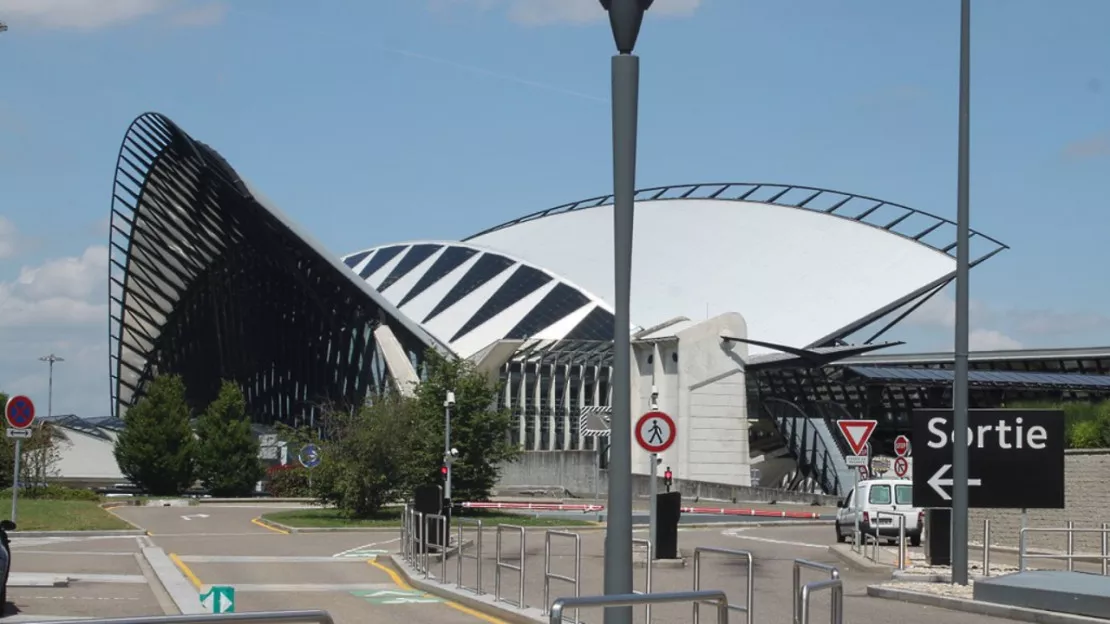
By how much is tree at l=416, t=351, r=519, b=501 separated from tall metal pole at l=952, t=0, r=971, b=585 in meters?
27.1

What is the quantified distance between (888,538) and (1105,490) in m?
4.90

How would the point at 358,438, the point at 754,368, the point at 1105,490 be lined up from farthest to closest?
the point at 754,368 → the point at 358,438 → the point at 1105,490

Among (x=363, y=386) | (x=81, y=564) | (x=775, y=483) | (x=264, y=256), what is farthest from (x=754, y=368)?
(x=81, y=564)

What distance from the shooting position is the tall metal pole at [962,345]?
19516 millimetres

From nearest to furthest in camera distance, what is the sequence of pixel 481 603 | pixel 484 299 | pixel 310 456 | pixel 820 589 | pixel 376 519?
pixel 820 589, pixel 481 603, pixel 376 519, pixel 310 456, pixel 484 299

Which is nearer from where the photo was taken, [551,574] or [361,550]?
[551,574]

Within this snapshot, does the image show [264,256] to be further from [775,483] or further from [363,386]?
[775,483]

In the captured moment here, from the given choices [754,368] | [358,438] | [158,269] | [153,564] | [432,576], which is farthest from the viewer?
[158,269]

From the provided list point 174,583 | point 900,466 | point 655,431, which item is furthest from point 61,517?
point 900,466

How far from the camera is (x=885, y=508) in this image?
31.0m

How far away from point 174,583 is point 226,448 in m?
46.4

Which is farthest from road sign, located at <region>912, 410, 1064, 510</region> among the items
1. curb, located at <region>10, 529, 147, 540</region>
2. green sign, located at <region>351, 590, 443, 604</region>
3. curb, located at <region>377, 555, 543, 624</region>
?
curb, located at <region>10, 529, 147, 540</region>

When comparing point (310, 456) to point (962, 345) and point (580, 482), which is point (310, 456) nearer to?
point (580, 482)

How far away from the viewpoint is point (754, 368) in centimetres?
7062
